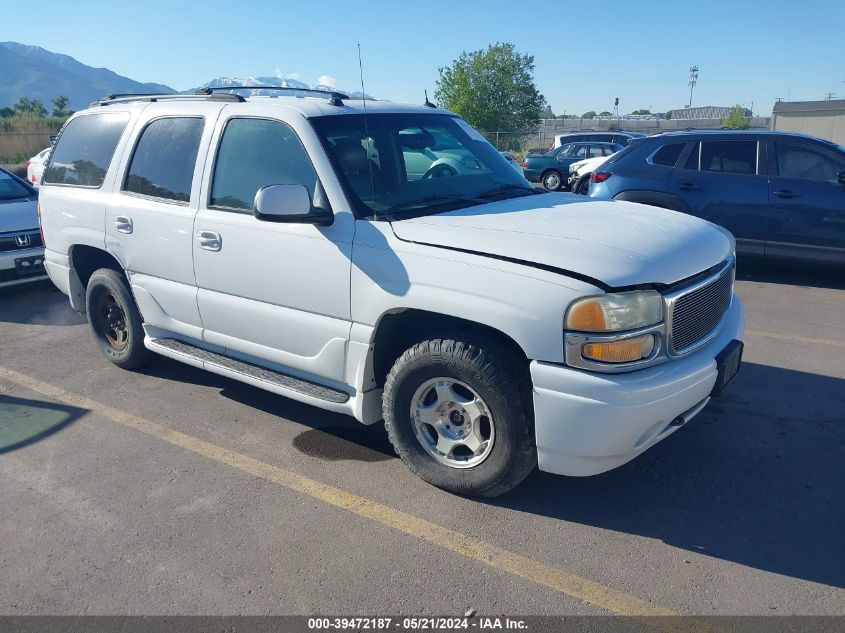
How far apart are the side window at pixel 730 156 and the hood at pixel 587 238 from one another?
186 inches

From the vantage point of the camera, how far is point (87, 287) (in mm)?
5465

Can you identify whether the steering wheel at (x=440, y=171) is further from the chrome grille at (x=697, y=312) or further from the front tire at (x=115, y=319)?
the front tire at (x=115, y=319)

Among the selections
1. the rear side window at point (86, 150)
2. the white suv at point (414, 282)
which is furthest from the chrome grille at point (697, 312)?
the rear side window at point (86, 150)

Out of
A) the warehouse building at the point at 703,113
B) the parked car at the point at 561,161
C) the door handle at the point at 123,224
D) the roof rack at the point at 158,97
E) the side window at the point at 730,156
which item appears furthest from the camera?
the warehouse building at the point at 703,113

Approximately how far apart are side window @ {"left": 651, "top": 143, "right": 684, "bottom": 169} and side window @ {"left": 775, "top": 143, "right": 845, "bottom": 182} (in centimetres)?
110

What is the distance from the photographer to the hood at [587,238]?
301 centimetres

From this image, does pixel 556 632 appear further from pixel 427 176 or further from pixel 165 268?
pixel 165 268

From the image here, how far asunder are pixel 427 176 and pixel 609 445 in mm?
1970

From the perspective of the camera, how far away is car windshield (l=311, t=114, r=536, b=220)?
3736 millimetres

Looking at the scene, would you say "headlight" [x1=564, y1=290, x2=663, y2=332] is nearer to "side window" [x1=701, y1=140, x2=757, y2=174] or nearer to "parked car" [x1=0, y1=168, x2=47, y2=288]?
"side window" [x1=701, y1=140, x2=757, y2=174]

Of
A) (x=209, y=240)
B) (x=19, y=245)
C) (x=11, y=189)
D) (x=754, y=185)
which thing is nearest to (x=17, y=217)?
(x=19, y=245)

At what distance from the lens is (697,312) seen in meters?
3.35

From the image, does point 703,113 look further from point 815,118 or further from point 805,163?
A: point 805,163

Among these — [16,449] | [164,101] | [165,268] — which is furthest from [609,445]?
[164,101]
